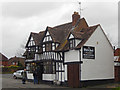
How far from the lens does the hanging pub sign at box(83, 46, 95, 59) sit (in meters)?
22.4

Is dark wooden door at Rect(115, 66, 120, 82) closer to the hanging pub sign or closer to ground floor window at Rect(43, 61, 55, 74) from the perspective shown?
the hanging pub sign

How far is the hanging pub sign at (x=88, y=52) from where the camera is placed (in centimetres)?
2238

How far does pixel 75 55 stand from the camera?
888 inches

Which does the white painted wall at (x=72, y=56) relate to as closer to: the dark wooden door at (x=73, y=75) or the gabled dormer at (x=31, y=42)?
the dark wooden door at (x=73, y=75)

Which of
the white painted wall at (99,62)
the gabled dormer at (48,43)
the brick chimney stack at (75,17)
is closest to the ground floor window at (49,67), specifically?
the gabled dormer at (48,43)

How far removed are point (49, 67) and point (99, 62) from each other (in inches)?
249

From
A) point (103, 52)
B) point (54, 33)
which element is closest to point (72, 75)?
point (103, 52)

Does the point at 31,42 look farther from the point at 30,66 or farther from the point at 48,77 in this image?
the point at 48,77

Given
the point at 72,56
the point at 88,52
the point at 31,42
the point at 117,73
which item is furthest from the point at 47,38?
the point at 117,73

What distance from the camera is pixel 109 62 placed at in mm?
25203

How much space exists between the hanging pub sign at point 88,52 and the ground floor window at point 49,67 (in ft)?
15.4

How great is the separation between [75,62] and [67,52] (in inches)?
79.2

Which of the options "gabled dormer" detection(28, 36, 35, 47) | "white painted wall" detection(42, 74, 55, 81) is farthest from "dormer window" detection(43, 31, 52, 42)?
"white painted wall" detection(42, 74, 55, 81)

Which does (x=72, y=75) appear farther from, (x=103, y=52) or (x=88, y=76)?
(x=103, y=52)
